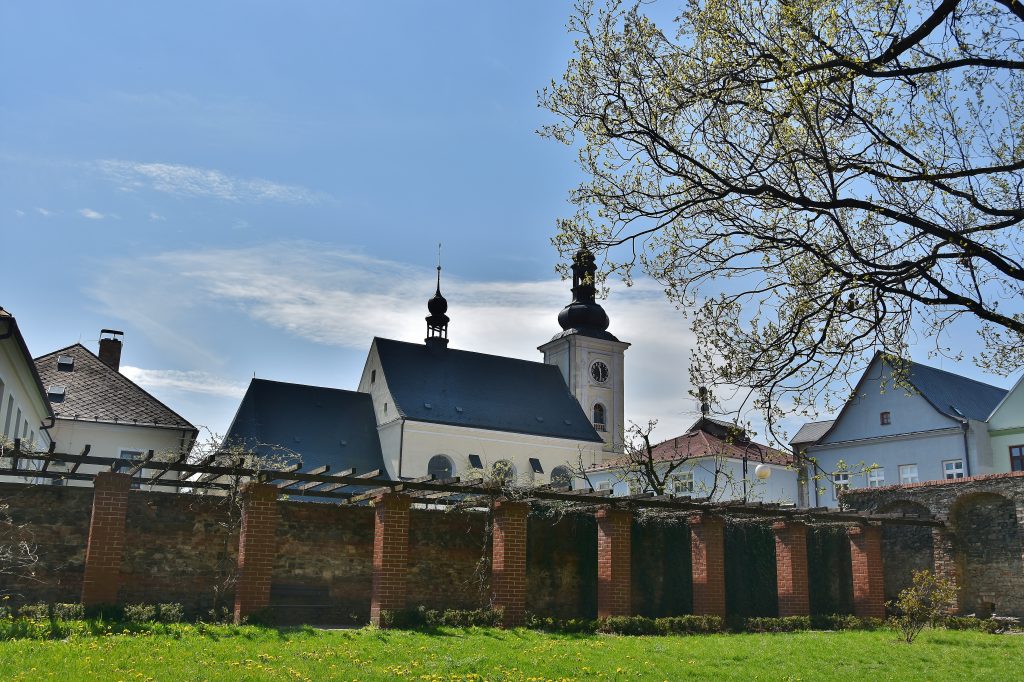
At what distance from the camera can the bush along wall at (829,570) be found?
2411 cm

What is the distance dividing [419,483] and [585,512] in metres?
5.17

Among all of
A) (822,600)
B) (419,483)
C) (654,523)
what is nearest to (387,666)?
(419,483)

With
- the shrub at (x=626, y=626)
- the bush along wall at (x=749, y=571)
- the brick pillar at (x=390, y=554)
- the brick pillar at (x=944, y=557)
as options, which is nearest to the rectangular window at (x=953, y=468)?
the brick pillar at (x=944, y=557)

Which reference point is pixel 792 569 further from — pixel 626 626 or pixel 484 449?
pixel 484 449

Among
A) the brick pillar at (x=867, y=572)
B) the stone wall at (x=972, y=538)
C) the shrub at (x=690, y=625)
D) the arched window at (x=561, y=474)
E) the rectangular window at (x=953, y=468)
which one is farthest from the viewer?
the arched window at (x=561, y=474)

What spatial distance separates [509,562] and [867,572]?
10.6 metres

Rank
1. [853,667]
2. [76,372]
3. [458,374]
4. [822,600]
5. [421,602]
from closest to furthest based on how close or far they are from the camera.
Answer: [853,667] < [421,602] < [822,600] < [76,372] < [458,374]

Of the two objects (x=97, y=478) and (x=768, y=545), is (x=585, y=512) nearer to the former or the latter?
(x=768, y=545)

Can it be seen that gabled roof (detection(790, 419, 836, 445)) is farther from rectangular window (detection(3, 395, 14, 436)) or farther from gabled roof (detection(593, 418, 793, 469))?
rectangular window (detection(3, 395, 14, 436))

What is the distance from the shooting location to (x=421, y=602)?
61.3 feet

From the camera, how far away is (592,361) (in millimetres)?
58000

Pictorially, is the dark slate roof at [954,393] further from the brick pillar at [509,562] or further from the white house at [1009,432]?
the brick pillar at [509,562]

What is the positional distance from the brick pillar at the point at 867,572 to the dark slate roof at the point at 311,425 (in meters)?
28.3

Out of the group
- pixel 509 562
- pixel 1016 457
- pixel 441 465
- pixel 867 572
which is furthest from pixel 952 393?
pixel 509 562
